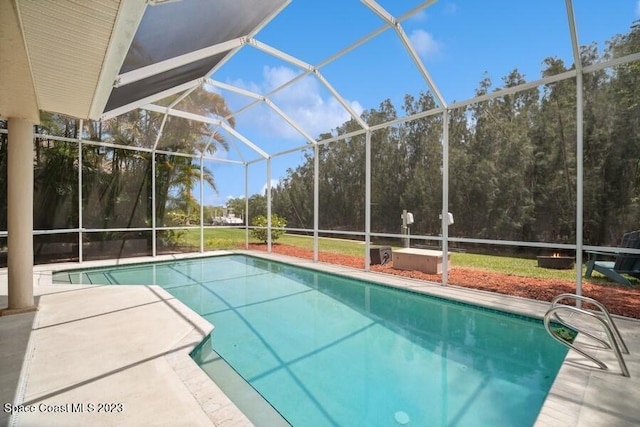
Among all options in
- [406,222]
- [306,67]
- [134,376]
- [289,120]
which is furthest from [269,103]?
[134,376]

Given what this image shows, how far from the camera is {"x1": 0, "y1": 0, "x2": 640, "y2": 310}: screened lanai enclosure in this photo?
4.10 m

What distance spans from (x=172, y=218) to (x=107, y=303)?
6.01m

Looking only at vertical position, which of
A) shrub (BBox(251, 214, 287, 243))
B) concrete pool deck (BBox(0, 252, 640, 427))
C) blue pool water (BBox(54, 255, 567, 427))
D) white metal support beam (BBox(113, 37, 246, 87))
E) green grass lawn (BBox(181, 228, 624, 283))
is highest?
white metal support beam (BBox(113, 37, 246, 87))

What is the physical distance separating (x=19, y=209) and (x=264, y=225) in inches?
333

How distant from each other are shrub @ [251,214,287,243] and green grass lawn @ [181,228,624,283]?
0.75 ft

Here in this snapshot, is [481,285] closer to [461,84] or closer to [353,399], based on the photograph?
[461,84]

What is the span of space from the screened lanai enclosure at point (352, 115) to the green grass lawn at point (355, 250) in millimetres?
312

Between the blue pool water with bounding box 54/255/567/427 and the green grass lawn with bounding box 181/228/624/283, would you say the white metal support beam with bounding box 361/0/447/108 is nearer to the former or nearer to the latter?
the green grass lawn with bounding box 181/228/624/283

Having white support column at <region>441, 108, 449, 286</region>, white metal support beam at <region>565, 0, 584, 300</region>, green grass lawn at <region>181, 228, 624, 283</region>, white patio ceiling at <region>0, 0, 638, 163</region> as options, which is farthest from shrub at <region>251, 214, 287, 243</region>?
white metal support beam at <region>565, 0, 584, 300</region>

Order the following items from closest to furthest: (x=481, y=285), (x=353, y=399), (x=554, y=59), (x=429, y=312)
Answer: (x=353, y=399) < (x=554, y=59) < (x=429, y=312) < (x=481, y=285)

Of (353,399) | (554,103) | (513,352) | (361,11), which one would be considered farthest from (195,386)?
(554,103)

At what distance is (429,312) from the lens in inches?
210

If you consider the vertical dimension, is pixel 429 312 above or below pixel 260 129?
below

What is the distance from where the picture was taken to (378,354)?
3887 mm
